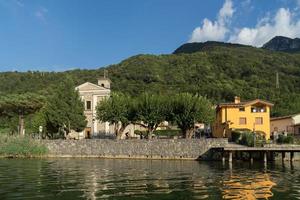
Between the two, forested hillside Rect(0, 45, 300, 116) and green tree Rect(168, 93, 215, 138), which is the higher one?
forested hillside Rect(0, 45, 300, 116)

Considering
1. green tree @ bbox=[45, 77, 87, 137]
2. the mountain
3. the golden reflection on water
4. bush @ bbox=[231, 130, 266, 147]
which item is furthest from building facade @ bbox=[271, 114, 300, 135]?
the mountain

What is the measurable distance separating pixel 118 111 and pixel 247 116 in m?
20.6

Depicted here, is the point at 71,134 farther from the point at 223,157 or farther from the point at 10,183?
the point at 10,183

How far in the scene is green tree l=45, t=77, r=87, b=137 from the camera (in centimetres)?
6756

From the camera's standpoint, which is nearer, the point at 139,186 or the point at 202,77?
the point at 139,186

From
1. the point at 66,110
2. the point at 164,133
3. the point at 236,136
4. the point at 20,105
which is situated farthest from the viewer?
the point at 164,133

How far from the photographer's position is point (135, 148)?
5847cm

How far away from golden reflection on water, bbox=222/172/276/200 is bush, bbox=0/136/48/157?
34.2 m

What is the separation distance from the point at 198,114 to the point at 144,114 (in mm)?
7843

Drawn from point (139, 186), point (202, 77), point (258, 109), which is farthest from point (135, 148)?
point (202, 77)

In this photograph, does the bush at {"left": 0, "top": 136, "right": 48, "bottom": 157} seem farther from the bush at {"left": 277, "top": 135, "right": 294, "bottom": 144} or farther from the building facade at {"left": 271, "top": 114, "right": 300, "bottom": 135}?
the building facade at {"left": 271, "top": 114, "right": 300, "bottom": 135}

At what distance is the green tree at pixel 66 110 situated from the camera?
6756 centimetres

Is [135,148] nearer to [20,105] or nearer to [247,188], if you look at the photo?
[20,105]

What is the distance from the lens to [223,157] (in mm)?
52562
